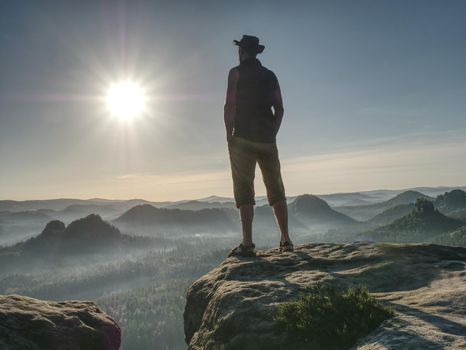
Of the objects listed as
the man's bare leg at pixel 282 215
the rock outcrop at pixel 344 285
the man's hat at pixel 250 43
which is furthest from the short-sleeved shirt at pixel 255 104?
the rock outcrop at pixel 344 285

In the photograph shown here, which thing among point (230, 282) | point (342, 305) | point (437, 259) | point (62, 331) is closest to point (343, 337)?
point (342, 305)

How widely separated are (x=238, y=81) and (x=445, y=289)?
6850 mm

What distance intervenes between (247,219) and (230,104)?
3.18 meters

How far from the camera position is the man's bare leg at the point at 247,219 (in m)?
9.83

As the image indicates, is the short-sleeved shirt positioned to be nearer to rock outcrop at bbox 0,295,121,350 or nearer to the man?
the man

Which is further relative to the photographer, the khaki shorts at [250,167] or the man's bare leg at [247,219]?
the khaki shorts at [250,167]

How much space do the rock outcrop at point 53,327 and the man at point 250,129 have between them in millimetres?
3912

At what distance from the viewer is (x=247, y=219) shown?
32.5 feet

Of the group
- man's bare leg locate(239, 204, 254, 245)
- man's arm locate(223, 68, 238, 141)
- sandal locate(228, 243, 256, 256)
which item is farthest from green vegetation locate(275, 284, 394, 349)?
man's arm locate(223, 68, 238, 141)

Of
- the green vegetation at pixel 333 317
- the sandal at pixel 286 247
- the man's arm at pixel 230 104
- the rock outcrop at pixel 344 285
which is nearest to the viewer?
the rock outcrop at pixel 344 285

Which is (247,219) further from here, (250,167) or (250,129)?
(250,129)

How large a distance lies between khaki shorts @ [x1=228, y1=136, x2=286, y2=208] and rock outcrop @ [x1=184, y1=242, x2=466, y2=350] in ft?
5.56

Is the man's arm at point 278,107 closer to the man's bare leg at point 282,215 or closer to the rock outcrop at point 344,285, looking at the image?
the man's bare leg at point 282,215

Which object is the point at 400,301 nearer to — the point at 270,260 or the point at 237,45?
the point at 270,260
